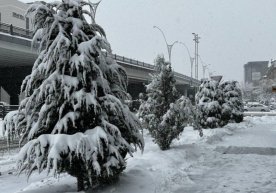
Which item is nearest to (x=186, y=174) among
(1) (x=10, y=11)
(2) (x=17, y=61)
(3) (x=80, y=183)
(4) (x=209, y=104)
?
(3) (x=80, y=183)

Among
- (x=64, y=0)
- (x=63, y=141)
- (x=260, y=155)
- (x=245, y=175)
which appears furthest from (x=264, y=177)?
(x=64, y=0)

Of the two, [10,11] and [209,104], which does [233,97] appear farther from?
[10,11]

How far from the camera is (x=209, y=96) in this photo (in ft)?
85.0

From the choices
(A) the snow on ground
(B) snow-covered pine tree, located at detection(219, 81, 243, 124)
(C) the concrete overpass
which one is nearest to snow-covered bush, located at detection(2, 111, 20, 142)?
(A) the snow on ground

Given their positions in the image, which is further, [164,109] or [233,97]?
[233,97]

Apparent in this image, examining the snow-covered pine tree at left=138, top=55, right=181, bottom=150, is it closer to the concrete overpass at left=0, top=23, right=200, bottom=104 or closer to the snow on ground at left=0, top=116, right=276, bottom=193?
the snow on ground at left=0, top=116, right=276, bottom=193

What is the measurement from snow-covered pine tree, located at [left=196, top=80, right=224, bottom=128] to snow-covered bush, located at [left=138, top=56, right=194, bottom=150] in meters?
9.72

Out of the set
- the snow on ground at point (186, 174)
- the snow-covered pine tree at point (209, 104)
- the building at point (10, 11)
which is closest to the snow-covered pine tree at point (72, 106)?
the snow on ground at point (186, 174)

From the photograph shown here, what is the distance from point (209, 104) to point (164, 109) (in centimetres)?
1085

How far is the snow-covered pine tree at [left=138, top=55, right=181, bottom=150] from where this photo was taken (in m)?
14.3

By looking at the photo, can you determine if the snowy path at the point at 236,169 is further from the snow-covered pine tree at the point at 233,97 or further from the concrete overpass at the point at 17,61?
the snow-covered pine tree at the point at 233,97

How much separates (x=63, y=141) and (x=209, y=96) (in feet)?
65.0

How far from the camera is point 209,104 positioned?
24812 millimetres

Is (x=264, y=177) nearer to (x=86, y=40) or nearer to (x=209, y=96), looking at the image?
(x=86, y=40)
